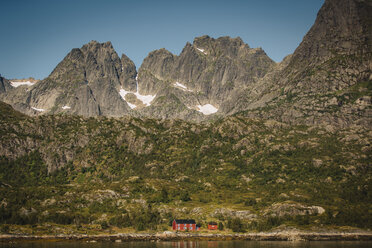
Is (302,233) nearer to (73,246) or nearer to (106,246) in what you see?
(106,246)

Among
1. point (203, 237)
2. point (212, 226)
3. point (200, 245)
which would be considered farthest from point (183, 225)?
point (200, 245)

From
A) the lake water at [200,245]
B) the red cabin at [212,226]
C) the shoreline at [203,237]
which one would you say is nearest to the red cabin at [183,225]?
the red cabin at [212,226]

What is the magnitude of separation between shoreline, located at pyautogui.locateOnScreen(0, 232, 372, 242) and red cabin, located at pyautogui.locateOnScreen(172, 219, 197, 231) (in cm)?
987

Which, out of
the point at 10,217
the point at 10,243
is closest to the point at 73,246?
the point at 10,243

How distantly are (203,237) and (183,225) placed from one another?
57.7 feet

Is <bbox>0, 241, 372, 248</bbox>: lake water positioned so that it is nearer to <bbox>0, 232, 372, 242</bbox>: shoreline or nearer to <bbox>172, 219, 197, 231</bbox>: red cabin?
<bbox>0, 232, 372, 242</bbox>: shoreline

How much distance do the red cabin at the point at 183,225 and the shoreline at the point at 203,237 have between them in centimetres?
987

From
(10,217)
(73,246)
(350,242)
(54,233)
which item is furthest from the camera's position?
(10,217)

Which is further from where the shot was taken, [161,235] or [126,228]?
[126,228]

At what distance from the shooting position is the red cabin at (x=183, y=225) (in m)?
195

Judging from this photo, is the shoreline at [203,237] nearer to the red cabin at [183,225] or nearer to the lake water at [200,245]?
the lake water at [200,245]

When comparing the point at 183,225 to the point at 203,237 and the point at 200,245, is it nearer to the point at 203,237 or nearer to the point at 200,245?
the point at 203,237

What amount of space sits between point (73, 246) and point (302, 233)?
103 meters

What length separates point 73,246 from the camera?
148750 millimetres
